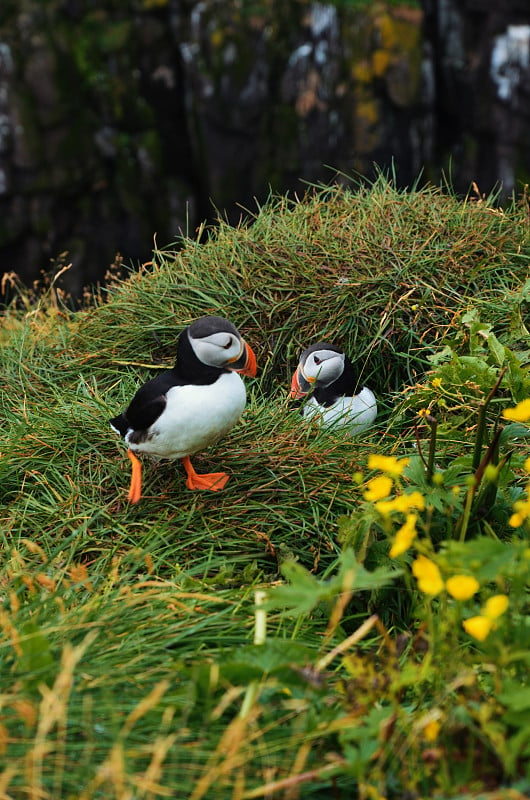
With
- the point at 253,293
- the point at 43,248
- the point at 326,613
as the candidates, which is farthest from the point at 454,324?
the point at 43,248

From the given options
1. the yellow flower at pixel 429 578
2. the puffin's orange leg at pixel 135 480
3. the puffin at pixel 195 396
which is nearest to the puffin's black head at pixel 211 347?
the puffin at pixel 195 396

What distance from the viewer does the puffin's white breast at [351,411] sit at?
125 inches

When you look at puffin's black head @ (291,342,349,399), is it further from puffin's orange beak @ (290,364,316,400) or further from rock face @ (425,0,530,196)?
rock face @ (425,0,530,196)

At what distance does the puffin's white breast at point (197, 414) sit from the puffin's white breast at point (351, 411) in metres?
0.77

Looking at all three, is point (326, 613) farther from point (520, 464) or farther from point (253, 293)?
point (253, 293)

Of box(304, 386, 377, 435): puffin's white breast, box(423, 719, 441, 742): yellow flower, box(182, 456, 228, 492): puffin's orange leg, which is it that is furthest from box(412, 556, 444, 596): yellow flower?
box(304, 386, 377, 435): puffin's white breast

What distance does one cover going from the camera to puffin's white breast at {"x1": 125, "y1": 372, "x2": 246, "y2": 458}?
2379mm

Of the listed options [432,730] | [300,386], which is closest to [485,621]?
[432,730]

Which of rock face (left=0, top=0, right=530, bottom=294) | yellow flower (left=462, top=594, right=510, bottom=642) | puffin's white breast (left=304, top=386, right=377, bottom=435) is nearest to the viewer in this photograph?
yellow flower (left=462, top=594, right=510, bottom=642)

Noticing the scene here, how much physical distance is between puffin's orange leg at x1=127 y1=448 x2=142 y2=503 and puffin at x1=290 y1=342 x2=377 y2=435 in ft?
2.58

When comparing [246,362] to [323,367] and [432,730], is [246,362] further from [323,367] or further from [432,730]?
[432,730]

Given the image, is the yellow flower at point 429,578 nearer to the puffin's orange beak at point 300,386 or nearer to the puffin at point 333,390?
the puffin at point 333,390

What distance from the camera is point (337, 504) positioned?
2668mm

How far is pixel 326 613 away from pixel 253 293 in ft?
6.20
